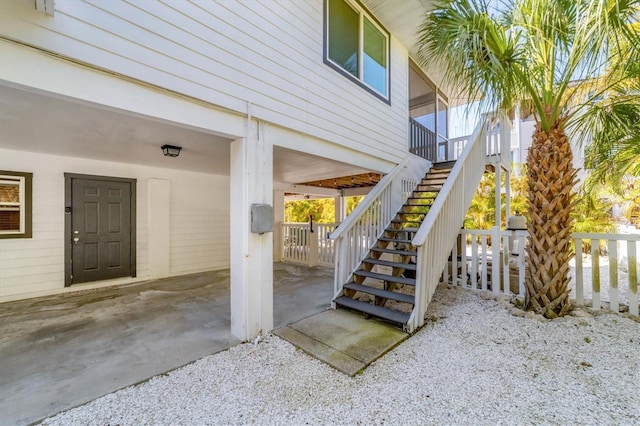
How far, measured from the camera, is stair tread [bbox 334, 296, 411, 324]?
11.1 feet

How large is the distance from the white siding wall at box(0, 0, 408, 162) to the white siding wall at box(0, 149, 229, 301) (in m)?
4.07

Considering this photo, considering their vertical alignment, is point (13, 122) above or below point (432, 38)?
below

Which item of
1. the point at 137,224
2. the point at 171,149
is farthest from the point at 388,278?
the point at 137,224

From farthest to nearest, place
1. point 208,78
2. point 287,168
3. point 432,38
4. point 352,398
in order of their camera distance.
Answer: point 287,168 → point 432,38 → point 208,78 → point 352,398

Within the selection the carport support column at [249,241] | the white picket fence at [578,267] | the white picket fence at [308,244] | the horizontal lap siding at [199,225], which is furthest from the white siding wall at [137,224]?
Result: the white picket fence at [578,267]

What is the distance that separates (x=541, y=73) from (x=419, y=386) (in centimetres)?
396

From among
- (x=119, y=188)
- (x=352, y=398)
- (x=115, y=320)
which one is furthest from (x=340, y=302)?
(x=119, y=188)

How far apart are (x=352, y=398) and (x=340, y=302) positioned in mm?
1836

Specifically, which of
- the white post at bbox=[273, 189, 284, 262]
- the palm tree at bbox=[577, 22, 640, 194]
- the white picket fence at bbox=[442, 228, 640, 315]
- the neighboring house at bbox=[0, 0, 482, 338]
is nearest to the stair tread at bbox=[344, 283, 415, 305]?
the neighboring house at bbox=[0, 0, 482, 338]

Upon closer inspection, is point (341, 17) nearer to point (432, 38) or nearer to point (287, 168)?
point (432, 38)

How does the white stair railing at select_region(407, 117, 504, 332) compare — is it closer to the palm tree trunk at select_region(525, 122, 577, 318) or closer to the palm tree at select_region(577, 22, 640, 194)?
the palm tree trunk at select_region(525, 122, 577, 318)

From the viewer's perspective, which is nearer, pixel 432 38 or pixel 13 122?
pixel 13 122

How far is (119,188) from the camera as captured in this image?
18.3ft

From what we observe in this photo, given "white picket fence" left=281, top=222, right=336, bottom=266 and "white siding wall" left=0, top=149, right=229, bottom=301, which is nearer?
"white siding wall" left=0, top=149, right=229, bottom=301
